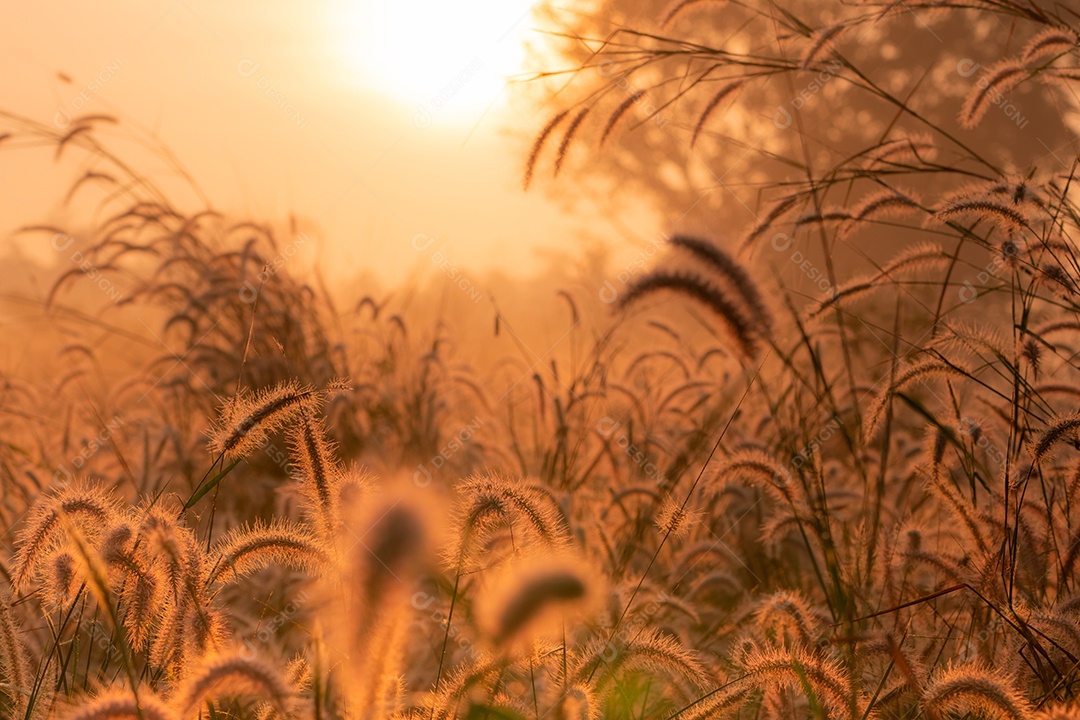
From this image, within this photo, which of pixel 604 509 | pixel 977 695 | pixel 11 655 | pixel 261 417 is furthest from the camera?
pixel 604 509

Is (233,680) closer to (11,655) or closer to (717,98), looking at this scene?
(11,655)

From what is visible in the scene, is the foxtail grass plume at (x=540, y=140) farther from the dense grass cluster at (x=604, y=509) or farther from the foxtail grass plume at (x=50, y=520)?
the foxtail grass plume at (x=50, y=520)

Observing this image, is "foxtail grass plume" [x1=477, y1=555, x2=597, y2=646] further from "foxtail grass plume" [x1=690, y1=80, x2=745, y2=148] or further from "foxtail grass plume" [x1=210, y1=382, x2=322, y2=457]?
"foxtail grass plume" [x1=690, y1=80, x2=745, y2=148]

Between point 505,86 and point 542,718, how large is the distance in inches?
71.8

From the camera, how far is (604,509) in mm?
3576

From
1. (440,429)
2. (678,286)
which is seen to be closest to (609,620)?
Answer: (678,286)

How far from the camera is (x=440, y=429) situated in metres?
4.77

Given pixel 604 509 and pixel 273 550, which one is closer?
pixel 273 550

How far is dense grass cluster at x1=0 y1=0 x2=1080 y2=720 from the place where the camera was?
64.3 inches

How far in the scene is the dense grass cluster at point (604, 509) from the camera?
163 cm

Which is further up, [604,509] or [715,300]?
[604,509]

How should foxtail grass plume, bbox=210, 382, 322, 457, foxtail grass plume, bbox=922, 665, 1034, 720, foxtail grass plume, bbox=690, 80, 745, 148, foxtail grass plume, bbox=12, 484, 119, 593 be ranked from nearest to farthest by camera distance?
foxtail grass plume, bbox=922, 665, 1034, 720, foxtail grass plume, bbox=210, 382, 322, 457, foxtail grass plume, bbox=12, 484, 119, 593, foxtail grass plume, bbox=690, 80, 745, 148

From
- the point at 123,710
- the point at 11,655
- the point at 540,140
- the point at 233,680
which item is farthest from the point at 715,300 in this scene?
the point at 11,655

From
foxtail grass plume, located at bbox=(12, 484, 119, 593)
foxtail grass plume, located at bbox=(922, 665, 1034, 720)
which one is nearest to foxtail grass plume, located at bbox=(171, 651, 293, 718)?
foxtail grass plume, located at bbox=(12, 484, 119, 593)
